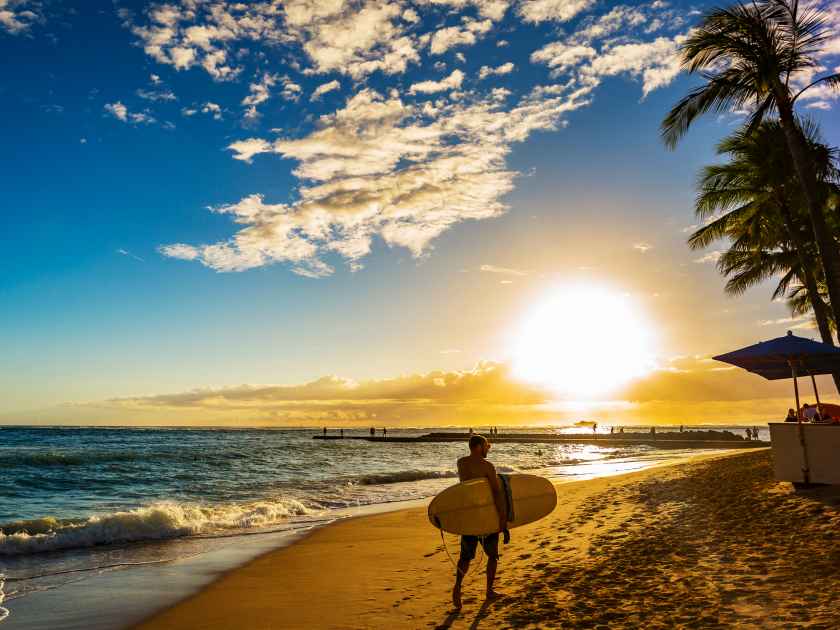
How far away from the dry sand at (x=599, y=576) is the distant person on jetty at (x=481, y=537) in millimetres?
268

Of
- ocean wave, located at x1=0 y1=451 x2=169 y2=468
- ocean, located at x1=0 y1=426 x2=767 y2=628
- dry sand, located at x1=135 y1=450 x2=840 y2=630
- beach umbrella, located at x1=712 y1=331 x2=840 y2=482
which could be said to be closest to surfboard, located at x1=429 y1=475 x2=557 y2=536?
dry sand, located at x1=135 y1=450 x2=840 y2=630

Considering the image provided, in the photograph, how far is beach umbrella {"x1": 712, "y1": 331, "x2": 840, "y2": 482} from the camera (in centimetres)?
1104

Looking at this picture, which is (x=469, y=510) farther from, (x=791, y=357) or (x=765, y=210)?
(x=765, y=210)

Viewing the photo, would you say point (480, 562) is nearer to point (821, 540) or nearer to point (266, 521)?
point (821, 540)

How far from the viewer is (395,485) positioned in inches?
1038

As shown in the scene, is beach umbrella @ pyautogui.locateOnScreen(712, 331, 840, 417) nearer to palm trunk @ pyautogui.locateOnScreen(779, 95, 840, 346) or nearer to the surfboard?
palm trunk @ pyautogui.locateOnScreen(779, 95, 840, 346)

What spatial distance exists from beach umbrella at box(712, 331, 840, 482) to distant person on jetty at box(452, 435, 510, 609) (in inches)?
271

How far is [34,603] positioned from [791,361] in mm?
14052

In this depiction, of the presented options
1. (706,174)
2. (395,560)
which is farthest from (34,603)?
(706,174)

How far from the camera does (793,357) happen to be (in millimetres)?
11602

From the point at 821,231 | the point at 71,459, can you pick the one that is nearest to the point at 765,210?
the point at 821,231

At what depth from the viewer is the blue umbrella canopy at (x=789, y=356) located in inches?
436

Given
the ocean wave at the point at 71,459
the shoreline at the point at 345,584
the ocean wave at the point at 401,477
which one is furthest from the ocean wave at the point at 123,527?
the ocean wave at the point at 71,459

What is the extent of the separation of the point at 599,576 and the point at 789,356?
23.1 ft
